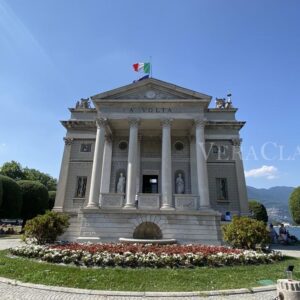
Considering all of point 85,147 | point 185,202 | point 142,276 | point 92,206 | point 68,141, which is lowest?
point 142,276

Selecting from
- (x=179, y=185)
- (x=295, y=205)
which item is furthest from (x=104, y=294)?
(x=295, y=205)

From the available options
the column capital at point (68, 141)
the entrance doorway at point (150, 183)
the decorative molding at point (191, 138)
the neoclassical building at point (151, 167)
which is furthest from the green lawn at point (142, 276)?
the column capital at point (68, 141)

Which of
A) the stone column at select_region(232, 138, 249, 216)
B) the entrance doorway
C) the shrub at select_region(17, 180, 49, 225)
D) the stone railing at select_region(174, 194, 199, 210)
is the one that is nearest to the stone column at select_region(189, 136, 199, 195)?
the entrance doorway

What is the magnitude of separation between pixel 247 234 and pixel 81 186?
61.0ft

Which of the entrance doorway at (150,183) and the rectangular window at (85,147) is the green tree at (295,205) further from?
the rectangular window at (85,147)

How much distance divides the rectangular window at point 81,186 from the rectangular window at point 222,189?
47.4ft

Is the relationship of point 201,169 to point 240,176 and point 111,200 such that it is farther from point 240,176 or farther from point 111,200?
point 111,200

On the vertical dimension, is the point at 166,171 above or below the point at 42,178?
below

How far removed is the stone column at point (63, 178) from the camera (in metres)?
27.9

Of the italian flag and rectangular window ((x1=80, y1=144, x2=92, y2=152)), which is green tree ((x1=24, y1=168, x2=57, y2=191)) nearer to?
rectangular window ((x1=80, y1=144, x2=92, y2=152))

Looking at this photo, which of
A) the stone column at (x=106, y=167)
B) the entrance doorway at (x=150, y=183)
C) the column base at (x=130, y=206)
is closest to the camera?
the column base at (x=130, y=206)

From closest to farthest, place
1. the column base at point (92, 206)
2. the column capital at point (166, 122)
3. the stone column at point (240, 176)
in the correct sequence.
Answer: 1. the column base at point (92, 206)
2. the column capital at point (166, 122)
3. the stone column at point (240, 176)

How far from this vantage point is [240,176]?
2858cm

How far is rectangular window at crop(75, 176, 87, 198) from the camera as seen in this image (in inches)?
1126
